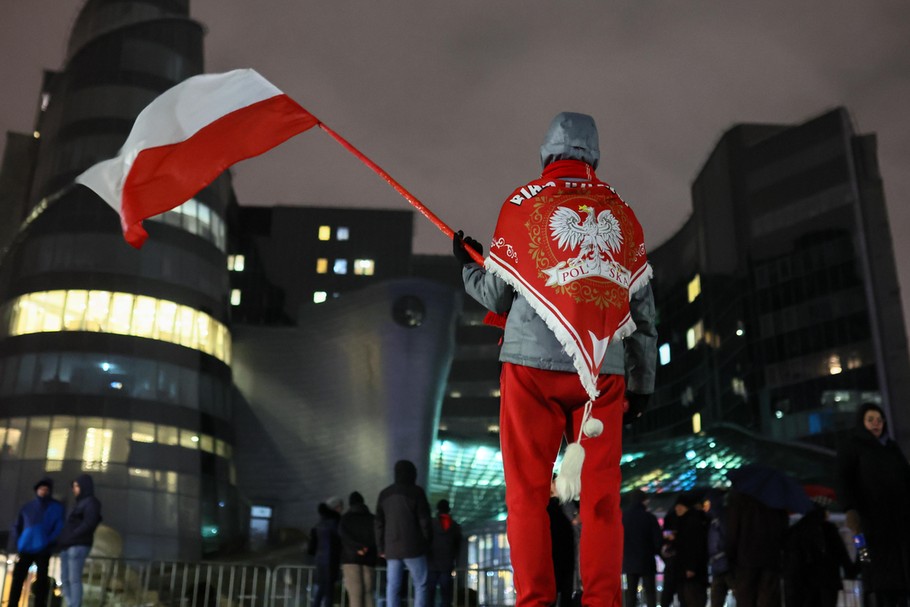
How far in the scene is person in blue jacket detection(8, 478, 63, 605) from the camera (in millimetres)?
11031

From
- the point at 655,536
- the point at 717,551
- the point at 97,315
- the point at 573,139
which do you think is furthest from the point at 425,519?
the point at 97,315

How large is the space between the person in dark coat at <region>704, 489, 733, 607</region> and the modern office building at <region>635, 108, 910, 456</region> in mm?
54713

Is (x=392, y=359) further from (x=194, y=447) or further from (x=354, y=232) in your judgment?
(x=354, y=232)

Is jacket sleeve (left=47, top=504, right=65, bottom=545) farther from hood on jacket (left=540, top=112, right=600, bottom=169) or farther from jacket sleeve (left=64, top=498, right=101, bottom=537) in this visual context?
hood on jacket (left=540, top=112, right=600, bottom=169)

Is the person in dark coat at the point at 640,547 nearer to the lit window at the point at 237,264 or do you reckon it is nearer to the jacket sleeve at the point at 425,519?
the jacket sleeve at the point at 425,519

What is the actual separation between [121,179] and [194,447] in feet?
142

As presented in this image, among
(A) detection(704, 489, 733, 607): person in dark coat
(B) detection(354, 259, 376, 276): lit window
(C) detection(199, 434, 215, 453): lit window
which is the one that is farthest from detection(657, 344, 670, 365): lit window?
(A) detection(704, 489, 733, 607): person in dark coat

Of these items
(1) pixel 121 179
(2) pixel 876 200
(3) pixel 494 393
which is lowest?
(1) pixel 121 179

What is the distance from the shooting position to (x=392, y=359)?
49.2 metres

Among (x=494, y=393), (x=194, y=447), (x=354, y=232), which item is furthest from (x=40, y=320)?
(x=494, y=393)

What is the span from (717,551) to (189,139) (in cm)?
782

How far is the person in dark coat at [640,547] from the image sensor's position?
1094 cm

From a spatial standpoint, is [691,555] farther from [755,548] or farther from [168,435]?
[168,435]

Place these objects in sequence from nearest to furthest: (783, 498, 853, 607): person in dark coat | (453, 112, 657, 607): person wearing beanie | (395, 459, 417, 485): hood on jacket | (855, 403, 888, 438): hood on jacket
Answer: (453, 112, 657, 607): person wearing beanie
(855, 403, 888, 438): hood on jacket
(783, 498, 853, 607): person in dark coat
(395, 459, 417, 485): hood on jacket
